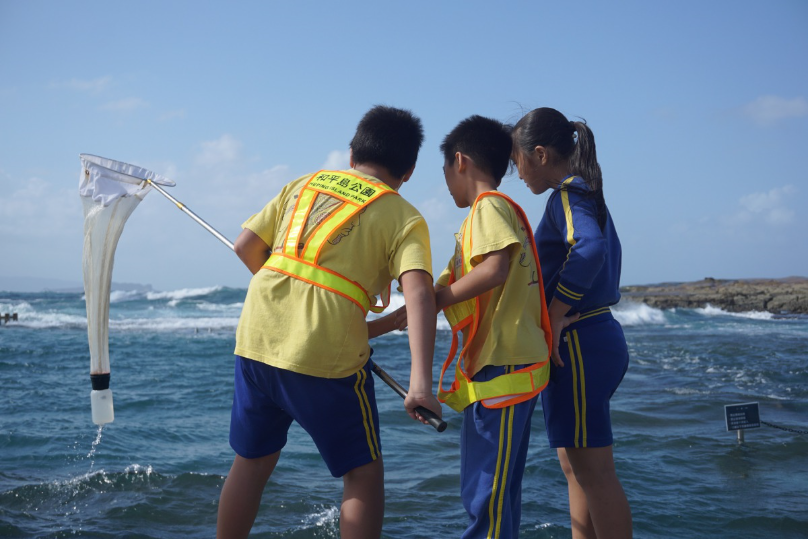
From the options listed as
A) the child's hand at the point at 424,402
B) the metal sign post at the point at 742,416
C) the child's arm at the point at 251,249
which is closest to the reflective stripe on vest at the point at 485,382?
the child's hand at the point at 424,402

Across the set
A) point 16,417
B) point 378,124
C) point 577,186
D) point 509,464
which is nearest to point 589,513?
point 509,464

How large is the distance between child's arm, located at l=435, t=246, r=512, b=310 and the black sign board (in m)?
4.14

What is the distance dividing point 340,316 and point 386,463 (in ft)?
12.0

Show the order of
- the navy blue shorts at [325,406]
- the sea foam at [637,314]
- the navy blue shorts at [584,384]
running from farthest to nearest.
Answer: the sea foam at [637,314] < the navy blue shorts at [584,384] < the navy blue shorts at [325,406]

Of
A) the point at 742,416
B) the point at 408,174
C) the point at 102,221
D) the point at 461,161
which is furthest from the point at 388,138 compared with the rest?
the point at 742,416

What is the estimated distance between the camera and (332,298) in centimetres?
231

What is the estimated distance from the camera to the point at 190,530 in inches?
157

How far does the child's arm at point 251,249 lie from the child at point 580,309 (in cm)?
110

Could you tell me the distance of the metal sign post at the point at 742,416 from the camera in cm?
556

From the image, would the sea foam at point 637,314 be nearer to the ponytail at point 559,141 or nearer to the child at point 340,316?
the ponytail at point 559,141

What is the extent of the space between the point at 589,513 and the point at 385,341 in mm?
13272

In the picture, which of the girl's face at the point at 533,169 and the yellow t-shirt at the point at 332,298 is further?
the girl's face at the point at 533,169

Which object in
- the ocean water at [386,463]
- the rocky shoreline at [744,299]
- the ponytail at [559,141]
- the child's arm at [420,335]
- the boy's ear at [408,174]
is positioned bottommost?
the ocean water at [386,463]

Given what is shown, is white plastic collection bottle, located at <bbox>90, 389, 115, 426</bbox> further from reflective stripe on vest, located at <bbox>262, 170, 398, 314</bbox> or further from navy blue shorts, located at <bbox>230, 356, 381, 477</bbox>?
reflective stripe on vest, located at <bbox>262, 170, 398, 314</bbox>
